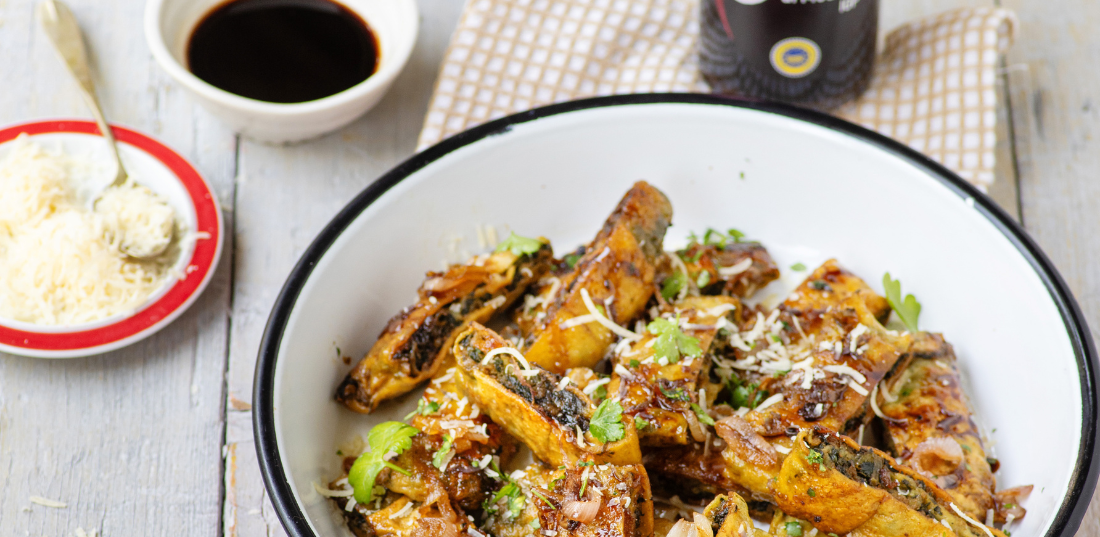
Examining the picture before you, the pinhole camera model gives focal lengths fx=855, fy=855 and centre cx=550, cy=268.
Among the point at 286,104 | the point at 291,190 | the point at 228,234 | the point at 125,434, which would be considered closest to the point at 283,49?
the point at 286,104

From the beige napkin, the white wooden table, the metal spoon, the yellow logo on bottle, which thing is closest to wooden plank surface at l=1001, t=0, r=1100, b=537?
the white wooden table

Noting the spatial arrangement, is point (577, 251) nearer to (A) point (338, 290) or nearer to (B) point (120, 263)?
(A) point (338, 290)

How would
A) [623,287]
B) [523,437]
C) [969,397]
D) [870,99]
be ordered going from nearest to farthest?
[523,437]
[623,287]
[969,397]
[870,99]

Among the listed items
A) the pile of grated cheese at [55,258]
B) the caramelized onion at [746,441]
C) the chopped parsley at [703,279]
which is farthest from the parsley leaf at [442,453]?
the pile of grated cheese at [55,258]

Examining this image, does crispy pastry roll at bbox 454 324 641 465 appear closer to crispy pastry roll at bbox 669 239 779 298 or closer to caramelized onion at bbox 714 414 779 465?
caramelized onion at bbox 714 414 779 465

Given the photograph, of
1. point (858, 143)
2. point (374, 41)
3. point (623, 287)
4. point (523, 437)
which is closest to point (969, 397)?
point (858, 143)

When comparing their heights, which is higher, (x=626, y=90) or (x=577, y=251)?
(x=626, y=90)
